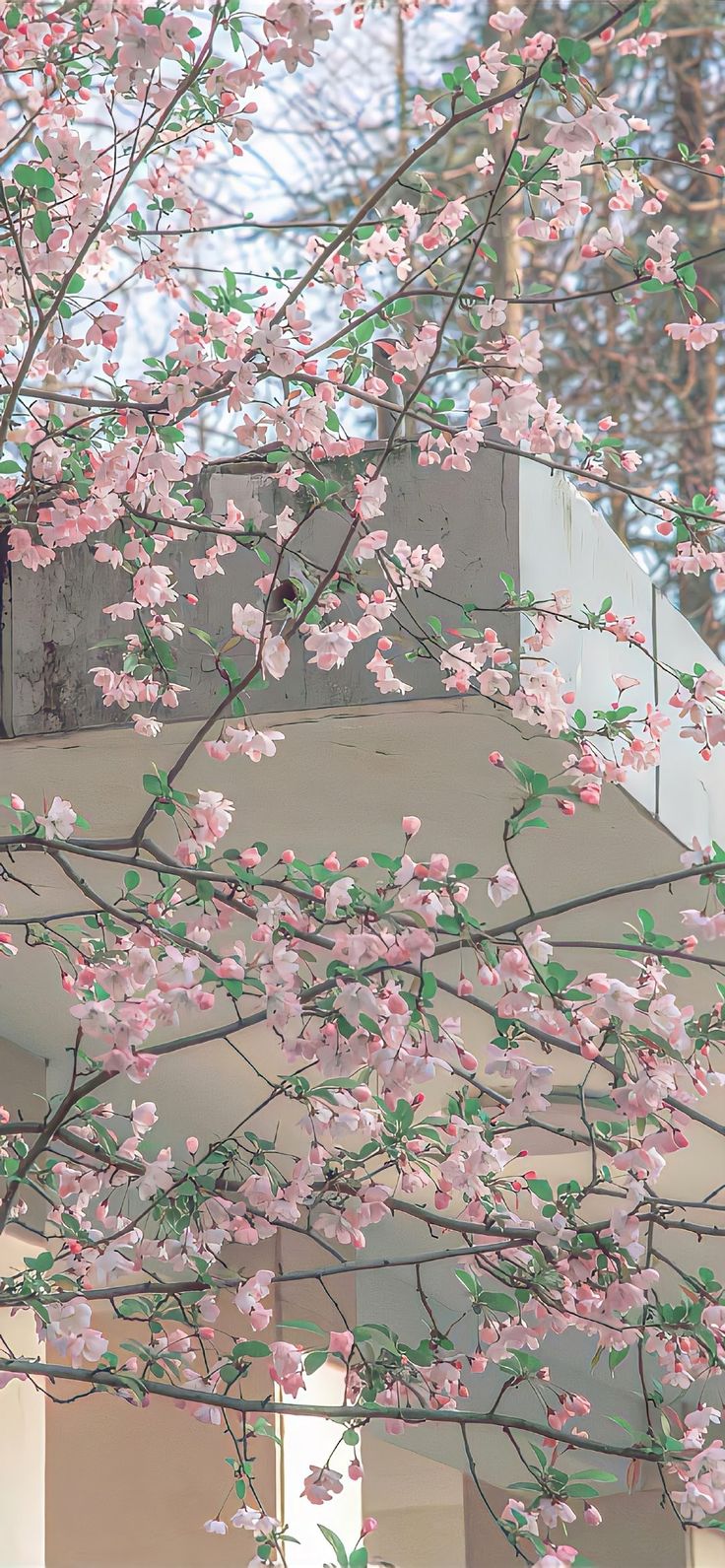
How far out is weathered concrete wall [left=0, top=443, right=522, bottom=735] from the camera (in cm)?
257

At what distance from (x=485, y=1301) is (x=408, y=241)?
179 cm

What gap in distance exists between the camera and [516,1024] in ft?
5.99

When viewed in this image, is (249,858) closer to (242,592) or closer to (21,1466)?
(242,592)

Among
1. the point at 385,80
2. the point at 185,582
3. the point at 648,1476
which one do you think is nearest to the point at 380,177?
the point at 385,80

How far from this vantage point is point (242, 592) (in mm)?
2736

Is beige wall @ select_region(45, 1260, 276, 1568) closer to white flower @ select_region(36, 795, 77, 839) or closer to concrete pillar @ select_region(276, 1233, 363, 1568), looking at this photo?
concrete pillar @ select_region(276, 1233, 363, 1568)

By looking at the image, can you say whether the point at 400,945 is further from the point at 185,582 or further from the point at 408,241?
the point at 408,241

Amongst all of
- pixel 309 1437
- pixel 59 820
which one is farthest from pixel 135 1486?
pixel 59 820

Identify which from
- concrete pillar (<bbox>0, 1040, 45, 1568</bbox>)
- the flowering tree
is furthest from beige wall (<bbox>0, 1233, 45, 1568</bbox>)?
the flowering tree

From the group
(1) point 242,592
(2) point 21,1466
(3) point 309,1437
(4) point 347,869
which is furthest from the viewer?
(3) point 309,1437

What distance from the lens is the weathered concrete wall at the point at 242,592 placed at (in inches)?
101

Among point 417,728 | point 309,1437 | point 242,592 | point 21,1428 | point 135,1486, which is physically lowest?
point 135,1486

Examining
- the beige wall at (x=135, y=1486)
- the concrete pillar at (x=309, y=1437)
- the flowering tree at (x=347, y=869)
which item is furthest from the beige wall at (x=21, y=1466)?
the flowering tree at (x=347, y=869)

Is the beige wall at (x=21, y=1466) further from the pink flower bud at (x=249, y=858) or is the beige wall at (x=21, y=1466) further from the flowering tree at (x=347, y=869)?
the pink flower bud at (x=249, y=858)
